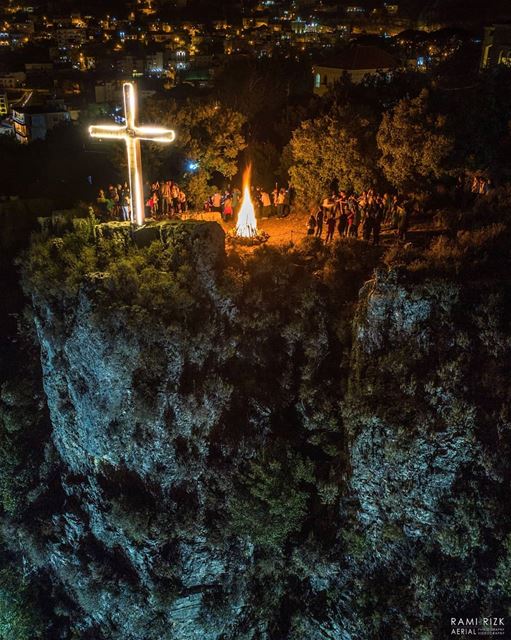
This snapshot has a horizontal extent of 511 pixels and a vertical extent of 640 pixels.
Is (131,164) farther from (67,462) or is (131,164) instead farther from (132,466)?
(67,462)

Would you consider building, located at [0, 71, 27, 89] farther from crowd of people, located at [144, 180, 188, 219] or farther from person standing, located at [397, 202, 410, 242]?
person standing, located at [397, 202, 410, 242]

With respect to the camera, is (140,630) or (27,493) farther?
(27,493)

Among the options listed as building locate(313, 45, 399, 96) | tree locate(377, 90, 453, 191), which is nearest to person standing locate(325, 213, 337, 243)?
tree locate(377, 90, 453, 191)

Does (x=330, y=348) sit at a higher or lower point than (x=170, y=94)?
lower

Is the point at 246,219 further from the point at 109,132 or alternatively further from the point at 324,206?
the point at 109,132

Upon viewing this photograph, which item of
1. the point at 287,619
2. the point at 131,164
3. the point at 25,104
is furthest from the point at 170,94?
the point at 287,619

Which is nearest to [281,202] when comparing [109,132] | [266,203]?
[266,203]

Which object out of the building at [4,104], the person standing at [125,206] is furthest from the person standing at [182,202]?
the building at [4,104]
